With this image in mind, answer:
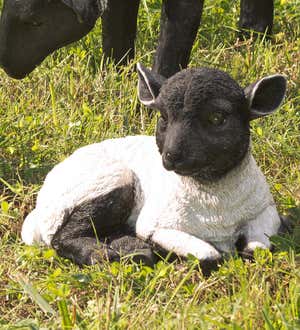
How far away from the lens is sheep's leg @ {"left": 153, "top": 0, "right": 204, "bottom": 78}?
461 cm

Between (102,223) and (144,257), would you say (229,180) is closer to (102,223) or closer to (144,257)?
(144,257)

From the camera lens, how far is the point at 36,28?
13.1 ft

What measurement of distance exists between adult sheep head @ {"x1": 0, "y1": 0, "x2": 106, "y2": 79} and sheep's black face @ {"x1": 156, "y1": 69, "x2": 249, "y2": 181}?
0.60 meters

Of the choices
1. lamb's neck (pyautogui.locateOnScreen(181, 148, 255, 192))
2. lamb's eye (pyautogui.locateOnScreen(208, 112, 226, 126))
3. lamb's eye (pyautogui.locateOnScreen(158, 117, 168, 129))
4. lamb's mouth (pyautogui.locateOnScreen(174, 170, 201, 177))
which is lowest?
lamb's neck (pyautogui.locateOnScreen(181, 148, 255, 192))

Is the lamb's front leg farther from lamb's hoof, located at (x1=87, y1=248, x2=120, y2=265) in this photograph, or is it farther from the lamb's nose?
the lamb's nose

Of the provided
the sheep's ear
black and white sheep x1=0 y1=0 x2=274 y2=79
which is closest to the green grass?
black and white sheep x1=0 y1=0 x2=274 y2=79

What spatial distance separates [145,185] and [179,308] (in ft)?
2.06

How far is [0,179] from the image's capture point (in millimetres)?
4148

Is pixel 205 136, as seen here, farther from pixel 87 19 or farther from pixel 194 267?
pixel 87 19

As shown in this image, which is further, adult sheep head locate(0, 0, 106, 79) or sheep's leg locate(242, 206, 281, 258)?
adult sheep head locate(0, 0, 106, 79)

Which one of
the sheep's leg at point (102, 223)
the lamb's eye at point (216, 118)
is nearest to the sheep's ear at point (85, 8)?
the sheep's leg at point (102, 223)

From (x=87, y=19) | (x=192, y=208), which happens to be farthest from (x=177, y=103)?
(x=87, y=19)

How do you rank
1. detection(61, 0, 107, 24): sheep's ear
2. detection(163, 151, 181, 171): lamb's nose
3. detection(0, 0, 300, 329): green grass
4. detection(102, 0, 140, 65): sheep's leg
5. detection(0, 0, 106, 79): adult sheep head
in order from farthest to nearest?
detection(102, 0, 140, 65): sheep's leg
detection(0, 0, 106, 79): adult sheep head
detection(61, 0, 107, 24): sheep's ear
detection(163, 151, 181, 171): lamb's nose
detection(0, 0, 300, 329): green grass

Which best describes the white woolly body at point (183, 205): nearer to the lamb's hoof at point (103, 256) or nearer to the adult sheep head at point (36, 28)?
the lamb's hoof at point (103, 256)
